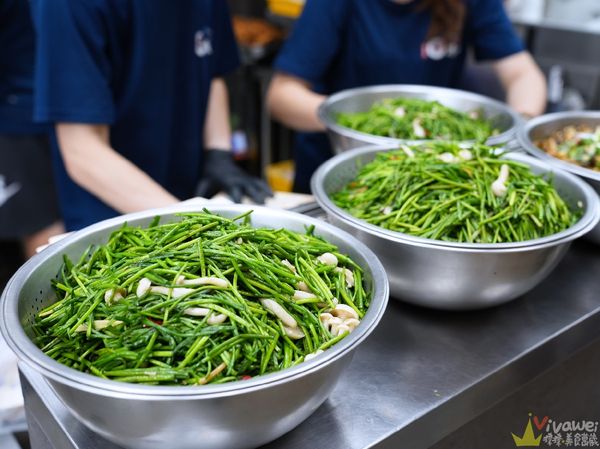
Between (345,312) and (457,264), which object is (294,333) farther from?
(457,264)

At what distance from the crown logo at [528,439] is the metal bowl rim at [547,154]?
2.29ft

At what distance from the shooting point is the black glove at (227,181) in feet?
7.28

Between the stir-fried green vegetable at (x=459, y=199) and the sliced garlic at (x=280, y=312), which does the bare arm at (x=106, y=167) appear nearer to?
the stir-fried green vegetable at (x=459, y=199)

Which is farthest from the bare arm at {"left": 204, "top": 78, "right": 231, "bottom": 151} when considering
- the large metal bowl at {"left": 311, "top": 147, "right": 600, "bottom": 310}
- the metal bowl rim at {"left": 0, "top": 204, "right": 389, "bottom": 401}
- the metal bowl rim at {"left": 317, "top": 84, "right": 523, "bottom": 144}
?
the metal bowl rim at {"left": 0, "top": 204, "right": 389, "bottom": 401}

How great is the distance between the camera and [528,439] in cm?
156

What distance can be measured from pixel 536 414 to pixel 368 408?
0.61m

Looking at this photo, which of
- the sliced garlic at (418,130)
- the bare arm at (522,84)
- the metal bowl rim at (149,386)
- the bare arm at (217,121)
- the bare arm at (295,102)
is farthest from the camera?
the bare arm at (522,84)

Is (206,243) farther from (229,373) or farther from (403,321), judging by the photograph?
(403,321)

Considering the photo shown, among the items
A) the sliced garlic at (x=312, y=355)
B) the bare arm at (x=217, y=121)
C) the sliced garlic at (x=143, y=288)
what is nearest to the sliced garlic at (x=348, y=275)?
the sliced garlic at (x=312, y=355)

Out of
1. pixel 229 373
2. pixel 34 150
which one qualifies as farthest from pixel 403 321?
pixel 34 150

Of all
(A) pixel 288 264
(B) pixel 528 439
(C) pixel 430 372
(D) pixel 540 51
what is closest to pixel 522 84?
(D) pixel 540 51

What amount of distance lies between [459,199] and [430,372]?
1.39ft

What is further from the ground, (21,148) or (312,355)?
(312,355)

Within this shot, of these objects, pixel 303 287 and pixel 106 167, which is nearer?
pixel 303 287
